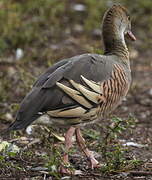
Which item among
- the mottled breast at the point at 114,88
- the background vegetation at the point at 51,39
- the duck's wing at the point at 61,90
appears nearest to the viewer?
the duck's wing at the point at 61,90

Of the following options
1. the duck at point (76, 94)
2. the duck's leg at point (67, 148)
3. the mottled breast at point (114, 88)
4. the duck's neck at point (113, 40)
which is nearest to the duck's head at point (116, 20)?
the duck's neck at point (113, 40)

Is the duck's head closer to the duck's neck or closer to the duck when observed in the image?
the duck's neck

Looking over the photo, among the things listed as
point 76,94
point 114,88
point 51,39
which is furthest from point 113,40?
point 51,39

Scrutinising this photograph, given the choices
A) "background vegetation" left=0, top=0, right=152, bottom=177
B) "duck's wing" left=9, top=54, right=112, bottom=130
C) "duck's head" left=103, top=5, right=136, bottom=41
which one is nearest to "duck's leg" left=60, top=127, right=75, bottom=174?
A: "duck's wing" left=9, top=54, right=112, bottom=130

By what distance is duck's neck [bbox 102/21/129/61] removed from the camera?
5.68m

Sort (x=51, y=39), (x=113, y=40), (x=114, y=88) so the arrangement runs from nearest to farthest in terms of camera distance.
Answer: (x=114, y=88)
(x=113, y=40)
(x=51, y=39)

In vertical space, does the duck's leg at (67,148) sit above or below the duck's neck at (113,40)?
below

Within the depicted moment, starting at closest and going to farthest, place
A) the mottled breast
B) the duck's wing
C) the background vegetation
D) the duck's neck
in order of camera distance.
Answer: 1. the duck's wing
2. the mottled breast
3. the duck's neck
4. the background vegetation

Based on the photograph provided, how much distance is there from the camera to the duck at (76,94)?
489 centimetres

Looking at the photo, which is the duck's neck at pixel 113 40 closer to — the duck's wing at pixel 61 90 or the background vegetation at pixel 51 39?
the duck's wing at pixel 61 90

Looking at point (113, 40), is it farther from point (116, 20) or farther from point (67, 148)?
point (67, 148)

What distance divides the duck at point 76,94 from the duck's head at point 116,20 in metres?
0.37

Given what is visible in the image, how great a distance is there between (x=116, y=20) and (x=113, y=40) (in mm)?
212

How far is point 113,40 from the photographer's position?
5.71 metres
